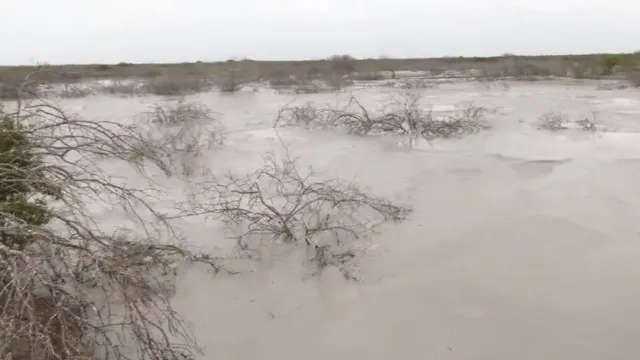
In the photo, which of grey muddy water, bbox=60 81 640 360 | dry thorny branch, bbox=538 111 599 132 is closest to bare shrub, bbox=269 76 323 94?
dry thorny branch, bbox=538 111 599 132

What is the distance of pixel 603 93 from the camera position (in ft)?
71.6

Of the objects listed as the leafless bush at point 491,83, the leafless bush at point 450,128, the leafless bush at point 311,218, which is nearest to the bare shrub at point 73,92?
the leafless bush at point 450,128

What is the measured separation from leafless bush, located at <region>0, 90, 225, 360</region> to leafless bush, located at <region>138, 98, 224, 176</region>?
15.5 feet

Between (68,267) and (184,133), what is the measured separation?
9074 millimetres

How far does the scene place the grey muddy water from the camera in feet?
15.7

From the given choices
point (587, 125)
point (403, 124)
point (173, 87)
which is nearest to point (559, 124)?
point (587, 125)

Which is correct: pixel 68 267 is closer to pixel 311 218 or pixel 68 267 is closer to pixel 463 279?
pixel 311 218

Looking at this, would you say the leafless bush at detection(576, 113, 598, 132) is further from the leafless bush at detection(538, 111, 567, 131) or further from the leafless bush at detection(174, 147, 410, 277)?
the leafless bush at detection(174, 147, 410, 277)

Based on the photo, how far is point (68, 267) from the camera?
372 cm

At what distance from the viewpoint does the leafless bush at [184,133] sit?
11.1m

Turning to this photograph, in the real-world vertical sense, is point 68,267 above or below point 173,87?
below

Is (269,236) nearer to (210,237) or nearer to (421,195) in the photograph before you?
(210,237)

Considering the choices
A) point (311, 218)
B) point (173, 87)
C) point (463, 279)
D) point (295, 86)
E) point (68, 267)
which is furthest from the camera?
point (295, 86)

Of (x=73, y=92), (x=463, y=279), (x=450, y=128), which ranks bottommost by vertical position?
(x=463, y=279)
